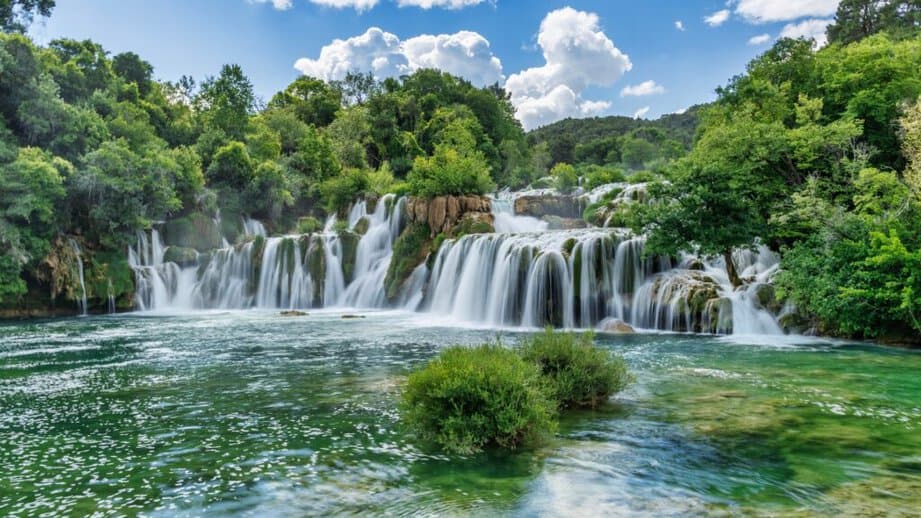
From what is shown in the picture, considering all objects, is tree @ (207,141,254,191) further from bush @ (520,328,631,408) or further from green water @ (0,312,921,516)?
bush @ (520,328,631,408)

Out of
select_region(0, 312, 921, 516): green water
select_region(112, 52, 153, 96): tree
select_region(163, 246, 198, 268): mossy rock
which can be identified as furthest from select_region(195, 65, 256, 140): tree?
select_region(0, 312, 921, 516): green water

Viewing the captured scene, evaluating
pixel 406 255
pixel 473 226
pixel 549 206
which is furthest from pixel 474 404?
pixel 549 206

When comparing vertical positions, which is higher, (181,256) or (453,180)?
(453,180)

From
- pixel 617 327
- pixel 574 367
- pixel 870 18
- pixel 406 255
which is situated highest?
pixel 870 18

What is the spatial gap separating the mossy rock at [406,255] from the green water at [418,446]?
16042 millimetres

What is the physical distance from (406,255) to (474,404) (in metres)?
23.2

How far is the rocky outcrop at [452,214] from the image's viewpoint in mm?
28375

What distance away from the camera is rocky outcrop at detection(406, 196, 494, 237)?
93.1 ft

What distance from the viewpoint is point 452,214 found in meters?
29.1

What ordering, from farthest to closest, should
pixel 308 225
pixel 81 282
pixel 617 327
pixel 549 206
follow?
1. pixel 308 225
2. pixel 549 206
3. pixel 81 282
4. pixel 617 327

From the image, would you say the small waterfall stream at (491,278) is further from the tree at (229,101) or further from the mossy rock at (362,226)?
the tree at (229,101)

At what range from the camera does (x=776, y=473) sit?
5.35 meters

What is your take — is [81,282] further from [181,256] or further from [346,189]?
[346,189]

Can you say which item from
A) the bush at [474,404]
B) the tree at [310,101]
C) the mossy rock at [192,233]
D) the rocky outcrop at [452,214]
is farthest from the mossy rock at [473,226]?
the tree at [310,101]
